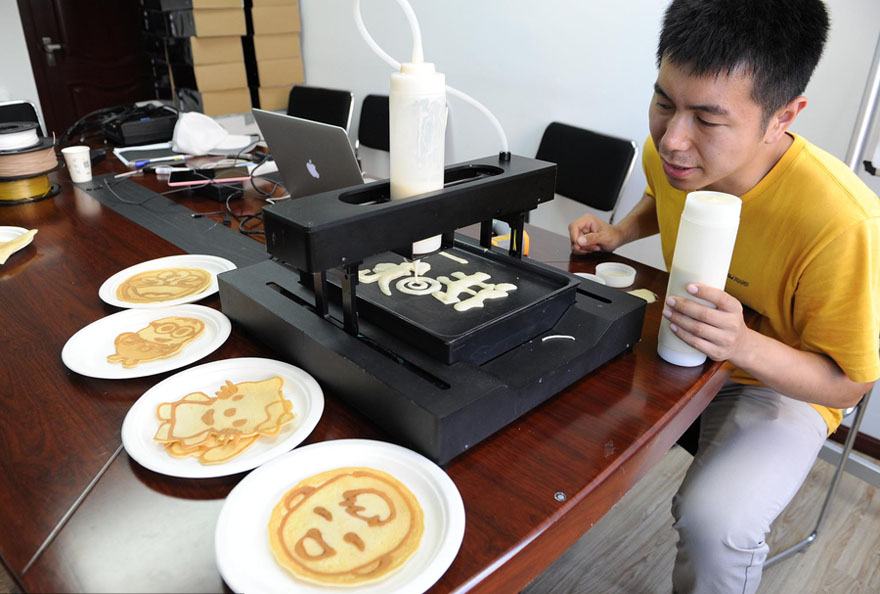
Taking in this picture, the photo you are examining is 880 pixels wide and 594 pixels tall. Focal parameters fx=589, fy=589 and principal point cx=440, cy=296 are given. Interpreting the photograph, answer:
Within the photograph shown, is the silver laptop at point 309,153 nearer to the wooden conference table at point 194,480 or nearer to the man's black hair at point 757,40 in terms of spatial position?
the wooden conference table at point 194,480

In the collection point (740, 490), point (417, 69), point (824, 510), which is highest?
point (417, 69)

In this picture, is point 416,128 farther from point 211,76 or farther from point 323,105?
point 211,76

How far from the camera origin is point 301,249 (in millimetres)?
693

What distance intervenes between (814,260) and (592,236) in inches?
17.6

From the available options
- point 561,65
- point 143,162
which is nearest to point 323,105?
point 143,162

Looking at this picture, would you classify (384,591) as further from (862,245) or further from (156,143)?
(156,143)

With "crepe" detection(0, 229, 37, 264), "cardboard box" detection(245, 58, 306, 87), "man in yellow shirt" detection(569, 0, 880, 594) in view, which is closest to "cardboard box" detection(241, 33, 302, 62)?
"cardboard box" detection(245, 58, 306, 87)

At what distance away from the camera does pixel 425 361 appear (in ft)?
2.45

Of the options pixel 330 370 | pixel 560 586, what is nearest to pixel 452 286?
pixel 330 370

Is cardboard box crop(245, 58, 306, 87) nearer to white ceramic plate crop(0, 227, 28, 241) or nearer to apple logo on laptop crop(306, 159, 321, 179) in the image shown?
white ceramic plate crop(0, 227, 28, 241)

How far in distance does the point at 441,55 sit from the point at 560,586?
235 centimetres

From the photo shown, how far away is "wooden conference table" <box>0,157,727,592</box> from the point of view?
574 mm

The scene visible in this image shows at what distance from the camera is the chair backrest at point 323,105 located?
263cm

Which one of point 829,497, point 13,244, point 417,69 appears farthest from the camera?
point 829,497
